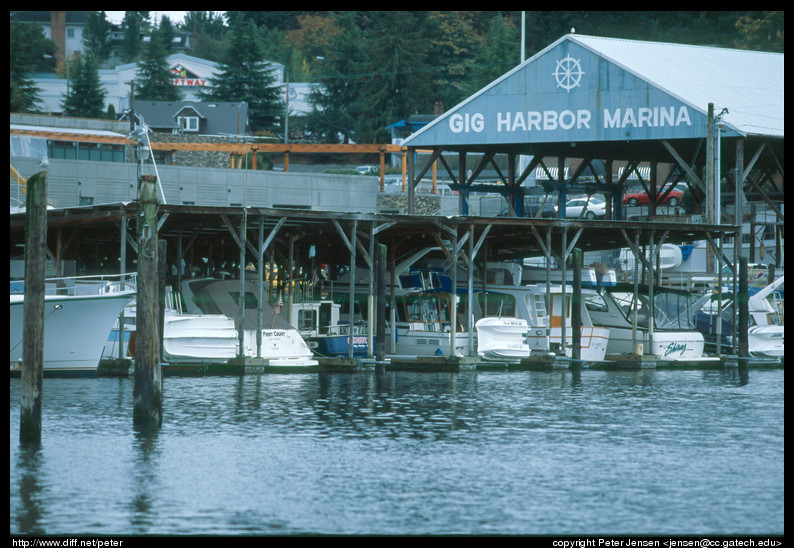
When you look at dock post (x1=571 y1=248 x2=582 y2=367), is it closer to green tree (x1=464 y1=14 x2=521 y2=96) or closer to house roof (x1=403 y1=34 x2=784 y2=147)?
house roof (x1=403 y1=34 x2=784 y2=147)

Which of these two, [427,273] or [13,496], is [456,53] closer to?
[427,273]

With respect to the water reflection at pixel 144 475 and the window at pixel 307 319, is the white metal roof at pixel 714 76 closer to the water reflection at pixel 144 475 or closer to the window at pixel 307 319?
the window at pixel 307 319

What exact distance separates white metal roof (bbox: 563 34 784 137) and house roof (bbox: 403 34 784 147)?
83mm

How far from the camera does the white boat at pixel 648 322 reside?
1492 inches

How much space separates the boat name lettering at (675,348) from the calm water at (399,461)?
6216mm

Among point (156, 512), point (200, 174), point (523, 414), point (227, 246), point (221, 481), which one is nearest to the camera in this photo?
point (156, 512)

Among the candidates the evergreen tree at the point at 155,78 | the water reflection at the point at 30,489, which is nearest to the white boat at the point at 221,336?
the water reflection at the point at 30,489

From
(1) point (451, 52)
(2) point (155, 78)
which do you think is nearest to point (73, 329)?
(1) point (451, 52)

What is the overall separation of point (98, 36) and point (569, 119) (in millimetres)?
101099

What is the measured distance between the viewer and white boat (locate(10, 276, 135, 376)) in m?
29.4

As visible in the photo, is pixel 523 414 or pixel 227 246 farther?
pixel 227 246
